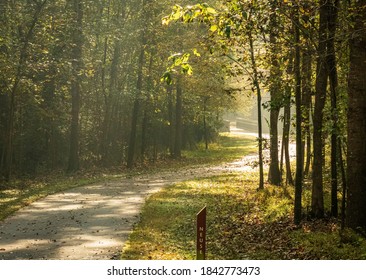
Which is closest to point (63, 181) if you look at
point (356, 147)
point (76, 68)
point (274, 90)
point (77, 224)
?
point (76, 68)

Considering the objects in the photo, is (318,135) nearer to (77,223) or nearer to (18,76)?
(77,223)

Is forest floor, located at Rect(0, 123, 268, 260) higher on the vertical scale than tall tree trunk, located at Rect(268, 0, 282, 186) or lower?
lower

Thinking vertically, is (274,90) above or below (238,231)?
above

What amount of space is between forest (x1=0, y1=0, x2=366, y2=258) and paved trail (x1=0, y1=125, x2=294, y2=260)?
494cm

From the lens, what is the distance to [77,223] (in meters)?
16.8

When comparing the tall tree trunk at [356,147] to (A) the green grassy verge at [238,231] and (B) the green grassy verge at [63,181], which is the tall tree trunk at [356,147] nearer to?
(A) the green grassy verge at [238,231]

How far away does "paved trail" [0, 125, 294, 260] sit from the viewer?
13.0 m

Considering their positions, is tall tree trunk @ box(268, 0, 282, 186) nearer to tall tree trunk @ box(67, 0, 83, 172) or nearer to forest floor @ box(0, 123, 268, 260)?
forest floor @ box(0, 123, 268, 260)

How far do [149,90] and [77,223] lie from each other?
22.5 meters

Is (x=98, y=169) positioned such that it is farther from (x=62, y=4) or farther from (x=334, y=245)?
(x=334, y=245)

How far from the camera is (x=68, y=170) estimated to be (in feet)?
109

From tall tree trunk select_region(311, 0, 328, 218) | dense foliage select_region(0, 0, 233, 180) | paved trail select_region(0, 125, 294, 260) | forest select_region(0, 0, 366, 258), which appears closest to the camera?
paved trail select_region(0, 125, 294, 260)

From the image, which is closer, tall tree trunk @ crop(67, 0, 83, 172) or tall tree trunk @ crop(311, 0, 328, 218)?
tall tree trunk @ crop(311, 0, 328, 218)

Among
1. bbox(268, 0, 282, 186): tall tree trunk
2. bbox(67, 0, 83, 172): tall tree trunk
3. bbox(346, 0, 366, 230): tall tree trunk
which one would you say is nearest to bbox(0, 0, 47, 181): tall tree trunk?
bbox(67, 0, 83, 172): tall tree trunk
